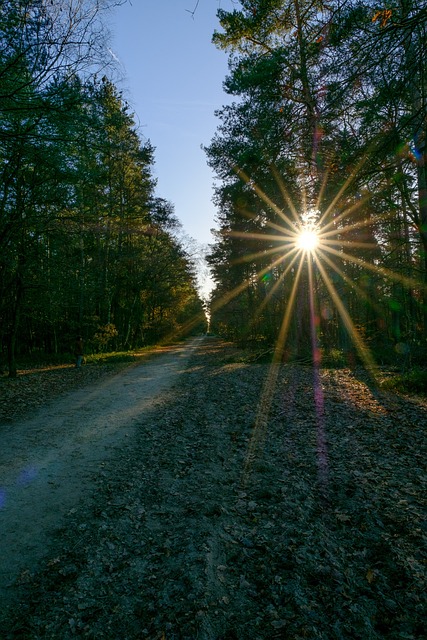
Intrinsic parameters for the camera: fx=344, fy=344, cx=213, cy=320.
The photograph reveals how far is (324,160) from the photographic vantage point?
5.71 m

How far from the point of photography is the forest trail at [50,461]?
350 cm

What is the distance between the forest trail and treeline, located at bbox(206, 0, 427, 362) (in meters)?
5.65

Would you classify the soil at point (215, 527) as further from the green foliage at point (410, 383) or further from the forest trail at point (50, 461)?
the green foliage at point (410, 383)

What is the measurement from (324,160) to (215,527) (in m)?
5.59

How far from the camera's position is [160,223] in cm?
3070

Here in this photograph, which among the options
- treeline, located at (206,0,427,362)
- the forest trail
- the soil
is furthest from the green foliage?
the forest trail

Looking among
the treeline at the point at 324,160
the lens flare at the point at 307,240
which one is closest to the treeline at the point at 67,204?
the treeline at the point at 324,160

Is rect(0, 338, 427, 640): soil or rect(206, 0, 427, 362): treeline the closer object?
rect(0, 338, 427, 640): soil

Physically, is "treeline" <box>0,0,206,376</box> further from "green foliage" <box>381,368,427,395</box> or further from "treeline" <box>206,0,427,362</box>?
"green foliage" <box>381,368,427,395</box>

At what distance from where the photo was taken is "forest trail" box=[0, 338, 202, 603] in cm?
350

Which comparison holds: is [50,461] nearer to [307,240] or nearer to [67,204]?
[67,204]

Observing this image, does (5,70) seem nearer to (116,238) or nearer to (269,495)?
(269,495)

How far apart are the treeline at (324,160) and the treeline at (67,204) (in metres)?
2.76

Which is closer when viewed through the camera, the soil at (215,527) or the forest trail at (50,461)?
the soil at (215,527)
